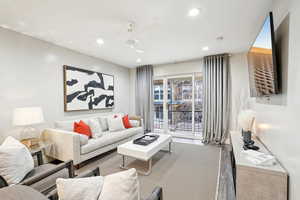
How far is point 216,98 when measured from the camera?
373 centimetres

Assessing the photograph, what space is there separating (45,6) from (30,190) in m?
2.13

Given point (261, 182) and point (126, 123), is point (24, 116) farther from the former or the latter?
point (261, 182)

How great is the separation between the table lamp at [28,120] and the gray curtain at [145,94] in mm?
3081

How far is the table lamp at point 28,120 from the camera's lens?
2.11 meters

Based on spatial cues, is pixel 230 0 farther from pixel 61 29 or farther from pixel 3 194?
pixel 3 194

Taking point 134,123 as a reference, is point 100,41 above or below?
above

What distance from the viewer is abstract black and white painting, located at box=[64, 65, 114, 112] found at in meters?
3.13

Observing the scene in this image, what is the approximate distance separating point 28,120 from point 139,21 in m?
2.42

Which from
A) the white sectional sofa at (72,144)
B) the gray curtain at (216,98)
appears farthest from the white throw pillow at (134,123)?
the gray curtain at (216,98)

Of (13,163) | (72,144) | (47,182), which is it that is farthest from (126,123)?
(13,163)

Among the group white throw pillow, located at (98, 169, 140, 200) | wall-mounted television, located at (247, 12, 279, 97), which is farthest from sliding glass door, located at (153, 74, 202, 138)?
white throw pillow, located at (98, 169, 140, 200)

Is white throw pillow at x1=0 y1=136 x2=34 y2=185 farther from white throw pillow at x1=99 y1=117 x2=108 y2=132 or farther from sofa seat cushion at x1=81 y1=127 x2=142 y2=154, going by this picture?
white throw pillow at x1=99 y1=117 x2=108 y2=132

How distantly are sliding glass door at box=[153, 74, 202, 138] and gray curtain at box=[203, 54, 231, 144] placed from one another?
0.44m

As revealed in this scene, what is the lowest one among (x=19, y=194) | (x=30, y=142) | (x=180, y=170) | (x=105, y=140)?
(x=180, y=170)
